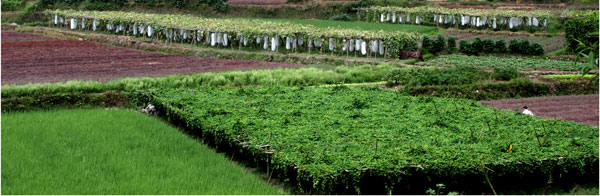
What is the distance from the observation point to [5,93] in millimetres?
15742

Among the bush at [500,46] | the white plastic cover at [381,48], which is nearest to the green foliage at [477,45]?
the bush at [500,46]

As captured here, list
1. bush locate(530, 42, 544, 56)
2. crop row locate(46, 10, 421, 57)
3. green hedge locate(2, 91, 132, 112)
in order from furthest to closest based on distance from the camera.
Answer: bush locate(530, 42, 544, 56), crop row locate(46, 10, 421, 57), green hedge locate(2, 91, 132, 112)

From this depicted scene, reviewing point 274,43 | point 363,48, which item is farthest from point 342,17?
point 363,48

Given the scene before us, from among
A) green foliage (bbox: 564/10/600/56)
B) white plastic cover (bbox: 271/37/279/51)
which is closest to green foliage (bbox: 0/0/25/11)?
white plastic cover (bbox: 271/37/279/51)

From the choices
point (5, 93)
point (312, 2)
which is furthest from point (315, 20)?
point (5, 93)

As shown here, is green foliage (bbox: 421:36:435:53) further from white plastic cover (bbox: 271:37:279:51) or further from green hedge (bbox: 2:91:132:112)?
green hedge (bbox: 2:91:132:112)

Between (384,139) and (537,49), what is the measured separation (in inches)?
773

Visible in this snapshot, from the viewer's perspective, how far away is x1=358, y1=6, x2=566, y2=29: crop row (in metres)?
37.8

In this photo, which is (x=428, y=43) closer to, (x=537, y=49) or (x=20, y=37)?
(x=537, y=49)

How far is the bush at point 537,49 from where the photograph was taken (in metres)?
28.4

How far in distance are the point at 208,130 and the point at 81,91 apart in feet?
19.6

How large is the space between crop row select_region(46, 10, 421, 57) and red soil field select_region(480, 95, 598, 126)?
893 cm

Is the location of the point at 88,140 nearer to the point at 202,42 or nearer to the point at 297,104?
the point at 297,104

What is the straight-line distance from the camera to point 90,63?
79.3ft
